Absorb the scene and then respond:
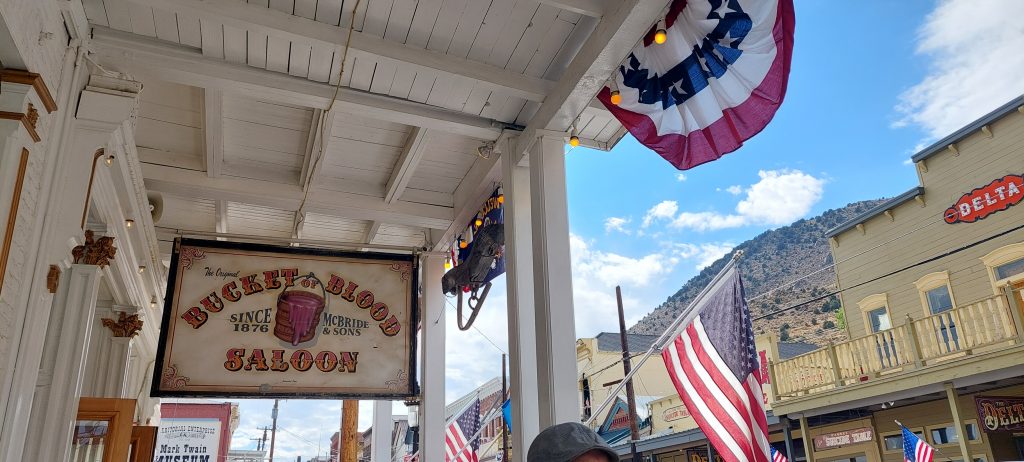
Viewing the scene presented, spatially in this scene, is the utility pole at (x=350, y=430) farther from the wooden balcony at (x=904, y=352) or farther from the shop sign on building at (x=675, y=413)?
the shop sign on building at (x=675, y=413)

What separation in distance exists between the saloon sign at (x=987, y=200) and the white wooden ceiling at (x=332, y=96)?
10053mm

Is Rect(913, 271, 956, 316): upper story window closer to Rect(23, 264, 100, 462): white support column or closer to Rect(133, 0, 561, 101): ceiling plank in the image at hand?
Rect(133, 0, 561, 101): ceiling plank

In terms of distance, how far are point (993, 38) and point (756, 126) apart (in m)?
38.1

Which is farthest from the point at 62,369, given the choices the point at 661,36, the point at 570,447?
the point at 661,36

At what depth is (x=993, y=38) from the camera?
1284 inches

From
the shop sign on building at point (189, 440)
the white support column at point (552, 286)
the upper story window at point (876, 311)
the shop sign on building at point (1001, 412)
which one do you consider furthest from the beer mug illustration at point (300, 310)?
the shop sign on building at point (189, 440)

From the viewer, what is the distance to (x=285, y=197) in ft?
19.4

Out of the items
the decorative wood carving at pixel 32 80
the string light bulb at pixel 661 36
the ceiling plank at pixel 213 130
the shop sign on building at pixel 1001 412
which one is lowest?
the shop sign on building at pixel 1001 412

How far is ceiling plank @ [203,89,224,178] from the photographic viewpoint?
4.58 metres

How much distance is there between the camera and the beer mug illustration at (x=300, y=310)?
568 centimetres

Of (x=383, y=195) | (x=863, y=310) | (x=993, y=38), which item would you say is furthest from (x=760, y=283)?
(x=383, y=195)

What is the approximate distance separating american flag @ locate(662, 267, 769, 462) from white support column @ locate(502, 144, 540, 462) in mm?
1367

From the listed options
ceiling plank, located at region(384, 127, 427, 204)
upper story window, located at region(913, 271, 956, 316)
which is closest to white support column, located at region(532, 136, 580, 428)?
ceiling plank, located at region(384, 127, 427, 204)

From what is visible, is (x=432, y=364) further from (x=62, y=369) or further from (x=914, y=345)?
(x=914, y=345)
